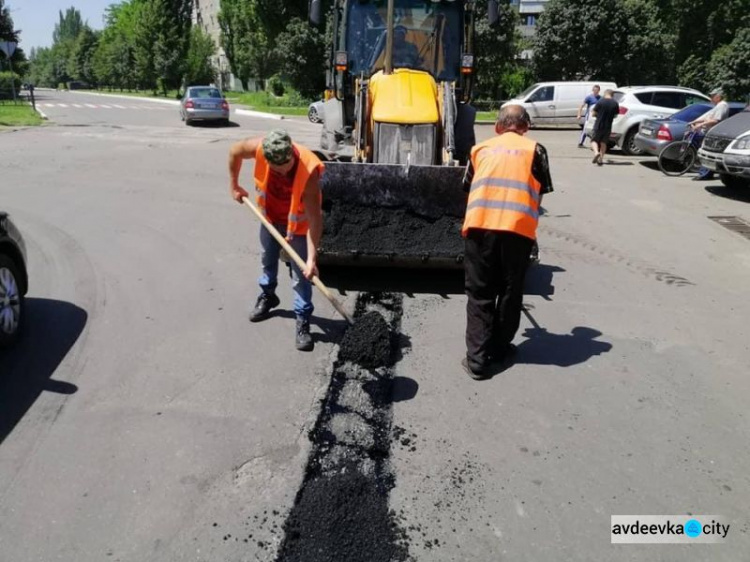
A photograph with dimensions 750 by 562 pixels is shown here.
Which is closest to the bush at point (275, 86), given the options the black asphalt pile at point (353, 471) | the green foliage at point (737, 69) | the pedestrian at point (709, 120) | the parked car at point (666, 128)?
the green foliage at point (737, 69)

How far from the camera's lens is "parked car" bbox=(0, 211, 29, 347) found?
4.20 metres

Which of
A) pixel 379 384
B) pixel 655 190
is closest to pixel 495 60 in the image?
pixel 655 190

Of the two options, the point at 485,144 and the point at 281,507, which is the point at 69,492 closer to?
the point at 281,507

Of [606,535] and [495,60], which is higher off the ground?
[495,60]

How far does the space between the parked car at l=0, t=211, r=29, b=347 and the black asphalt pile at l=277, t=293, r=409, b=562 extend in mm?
2402

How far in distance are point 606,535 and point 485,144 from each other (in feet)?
8.24

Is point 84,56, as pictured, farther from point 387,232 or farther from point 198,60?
point 387,232

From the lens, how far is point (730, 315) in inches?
211

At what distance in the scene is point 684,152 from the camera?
1254 centimetres

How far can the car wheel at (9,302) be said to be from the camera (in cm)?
417

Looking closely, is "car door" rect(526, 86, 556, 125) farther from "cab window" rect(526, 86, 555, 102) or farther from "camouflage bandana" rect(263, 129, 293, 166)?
"camouflage bandana" rect(263, 129, 293, 166)

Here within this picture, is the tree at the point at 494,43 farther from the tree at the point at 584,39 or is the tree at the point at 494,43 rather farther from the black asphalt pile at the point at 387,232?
the black asphalt pile at the point at 387,232

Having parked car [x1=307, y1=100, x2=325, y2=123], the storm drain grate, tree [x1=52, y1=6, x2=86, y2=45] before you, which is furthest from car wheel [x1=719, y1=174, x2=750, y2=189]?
tree [x1=52, y1=6, x2=86, y2=45]

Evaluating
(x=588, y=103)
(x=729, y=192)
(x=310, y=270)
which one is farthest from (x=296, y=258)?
(x=588, y=103)
